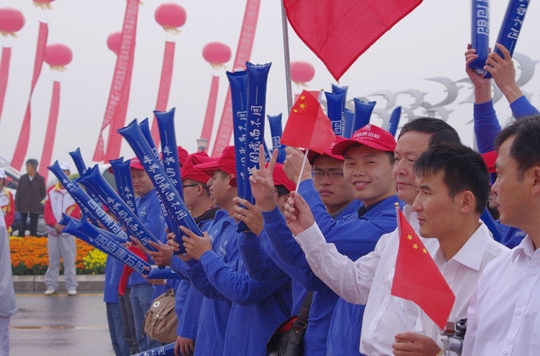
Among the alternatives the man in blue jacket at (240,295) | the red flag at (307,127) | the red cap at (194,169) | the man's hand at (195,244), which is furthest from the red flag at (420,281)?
the red cap at (194,169)

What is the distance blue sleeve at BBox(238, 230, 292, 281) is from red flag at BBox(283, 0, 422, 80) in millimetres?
832

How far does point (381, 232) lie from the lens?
3.41 m

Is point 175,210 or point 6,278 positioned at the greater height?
point 175,210

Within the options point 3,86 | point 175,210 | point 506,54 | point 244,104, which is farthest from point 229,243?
point 3,86

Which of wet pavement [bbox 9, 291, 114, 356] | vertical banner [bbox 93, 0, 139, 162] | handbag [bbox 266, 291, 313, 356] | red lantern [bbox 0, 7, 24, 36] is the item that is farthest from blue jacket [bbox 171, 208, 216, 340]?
red lantern [bbox 0, 7, 24, 36]

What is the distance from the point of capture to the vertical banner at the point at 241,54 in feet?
66.7

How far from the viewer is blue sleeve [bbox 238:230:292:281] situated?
3.91 metres

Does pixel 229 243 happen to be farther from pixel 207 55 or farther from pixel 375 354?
pixel 207 55

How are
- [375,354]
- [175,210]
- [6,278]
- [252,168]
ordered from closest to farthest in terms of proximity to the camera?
[375,354] → [252,168] → [175,210] → [6,278]

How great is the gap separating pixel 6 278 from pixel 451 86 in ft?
54.5

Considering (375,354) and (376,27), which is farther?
(376,27)

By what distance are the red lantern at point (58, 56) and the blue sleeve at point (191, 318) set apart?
17.4 meters

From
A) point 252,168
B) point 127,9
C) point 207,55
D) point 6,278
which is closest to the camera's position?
point 252,168

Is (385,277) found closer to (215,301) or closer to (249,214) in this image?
(249,214)
